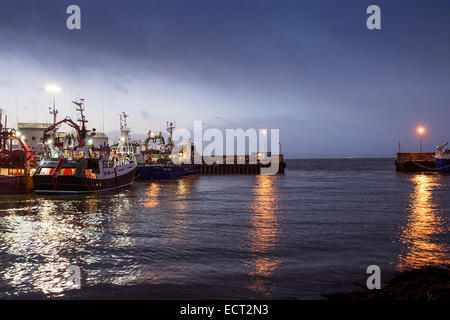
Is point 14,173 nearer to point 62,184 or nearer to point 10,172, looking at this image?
point 10,172

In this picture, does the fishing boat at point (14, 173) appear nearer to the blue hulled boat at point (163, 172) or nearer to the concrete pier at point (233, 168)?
the blue hulled boat at point (163, 172)

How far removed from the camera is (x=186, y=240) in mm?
14969

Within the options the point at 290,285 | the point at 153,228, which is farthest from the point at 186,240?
the point at 290,285

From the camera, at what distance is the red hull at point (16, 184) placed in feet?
113

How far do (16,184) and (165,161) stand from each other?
37.2m

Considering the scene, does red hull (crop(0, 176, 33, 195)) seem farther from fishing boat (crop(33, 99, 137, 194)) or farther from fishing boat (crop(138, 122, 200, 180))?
fishing boat (crop(138, 122, 200, 180))

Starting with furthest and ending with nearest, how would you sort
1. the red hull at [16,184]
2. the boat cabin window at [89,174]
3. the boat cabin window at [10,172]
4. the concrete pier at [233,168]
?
the concrete pier at [233,168] < the boat cabin window at [10,172] < the boat cabin window at [89,174] < the red hull at [16,184]

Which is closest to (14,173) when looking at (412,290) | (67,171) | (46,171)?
Result: (46,171)

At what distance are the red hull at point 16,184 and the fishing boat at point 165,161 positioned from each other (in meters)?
27.1

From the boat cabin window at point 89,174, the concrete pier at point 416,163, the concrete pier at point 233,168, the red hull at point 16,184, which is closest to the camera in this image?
the red hull at point 16,184

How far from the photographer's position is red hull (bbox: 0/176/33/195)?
34.5 metres

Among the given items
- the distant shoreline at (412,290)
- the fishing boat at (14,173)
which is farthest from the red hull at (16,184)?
the distant shoreline at (412,290)

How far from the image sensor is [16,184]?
35.4 metres
